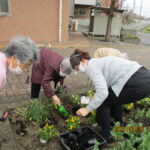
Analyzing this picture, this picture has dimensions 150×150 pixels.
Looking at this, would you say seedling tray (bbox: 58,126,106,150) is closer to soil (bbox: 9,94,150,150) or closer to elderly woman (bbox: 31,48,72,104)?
soil (bbox: 9,94,150,150)

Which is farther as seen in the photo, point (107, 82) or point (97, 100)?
point (107, 82)

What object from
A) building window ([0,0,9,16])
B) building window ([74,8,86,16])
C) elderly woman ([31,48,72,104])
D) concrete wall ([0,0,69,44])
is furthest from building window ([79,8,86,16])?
elderly woman ([31,48,72,104])

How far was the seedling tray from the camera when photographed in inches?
82.7

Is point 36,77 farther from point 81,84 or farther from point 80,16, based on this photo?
point 80,16

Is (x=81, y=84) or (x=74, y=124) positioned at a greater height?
(x=74, y=124)

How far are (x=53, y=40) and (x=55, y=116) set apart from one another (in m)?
7.23

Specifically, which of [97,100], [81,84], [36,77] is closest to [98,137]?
[97,100]

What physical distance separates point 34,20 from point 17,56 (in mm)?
7412

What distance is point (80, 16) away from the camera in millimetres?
33781

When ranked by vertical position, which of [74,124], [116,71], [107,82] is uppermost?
[116,71]

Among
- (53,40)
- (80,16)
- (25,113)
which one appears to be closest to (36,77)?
(25,113)

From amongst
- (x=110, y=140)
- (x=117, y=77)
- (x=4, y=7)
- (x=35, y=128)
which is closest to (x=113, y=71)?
(x=117, y=77)

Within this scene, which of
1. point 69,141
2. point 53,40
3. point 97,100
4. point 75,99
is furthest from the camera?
point 53,40

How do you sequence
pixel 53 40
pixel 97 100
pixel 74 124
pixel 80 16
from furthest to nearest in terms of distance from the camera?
pixel 80 16, pixel 53 40, pixel 74 124, pixel 97 100
